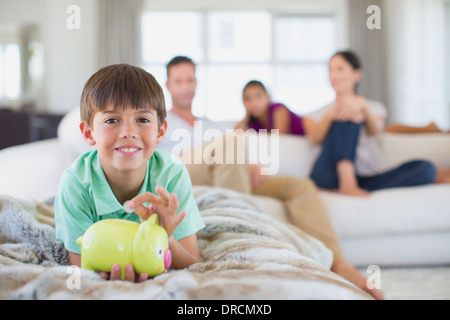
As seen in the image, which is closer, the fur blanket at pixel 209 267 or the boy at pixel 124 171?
the fur blanket at pixel 209 267

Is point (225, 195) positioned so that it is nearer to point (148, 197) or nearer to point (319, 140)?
point (148, 197)

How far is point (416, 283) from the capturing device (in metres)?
1.68

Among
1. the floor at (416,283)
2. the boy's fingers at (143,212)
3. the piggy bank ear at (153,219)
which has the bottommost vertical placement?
the floor at (416,283)

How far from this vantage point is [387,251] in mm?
1916

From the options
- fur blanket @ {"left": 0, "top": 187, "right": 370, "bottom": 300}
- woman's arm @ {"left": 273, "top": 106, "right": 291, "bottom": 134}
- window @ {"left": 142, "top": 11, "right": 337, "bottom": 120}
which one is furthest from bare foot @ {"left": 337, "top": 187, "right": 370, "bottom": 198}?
window @ {"left": 142, "top": 11, "right": 337, "bottom": 120}

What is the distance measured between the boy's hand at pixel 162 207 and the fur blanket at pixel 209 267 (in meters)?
0.09

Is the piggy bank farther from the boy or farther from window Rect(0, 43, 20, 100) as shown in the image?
window Rect(0, 43, 20, 100)

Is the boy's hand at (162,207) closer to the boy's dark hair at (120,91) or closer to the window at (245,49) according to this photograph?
the boy's dark hair at (120,91)

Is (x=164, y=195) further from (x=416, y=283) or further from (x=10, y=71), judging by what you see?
(x=10, y=71)

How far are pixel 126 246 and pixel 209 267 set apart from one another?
16 centimetres

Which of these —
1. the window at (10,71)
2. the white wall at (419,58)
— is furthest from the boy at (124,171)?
the window at (10,71)

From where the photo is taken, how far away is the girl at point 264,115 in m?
2.51

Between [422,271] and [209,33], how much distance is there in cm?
497

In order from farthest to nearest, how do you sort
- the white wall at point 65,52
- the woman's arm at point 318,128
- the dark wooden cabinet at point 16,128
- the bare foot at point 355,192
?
1. the white wall at point 65,52
2. the dark wooden cabinet at point 16,128
3. the woman's arm at point 318,128
4. the bare foot at point 355,192
